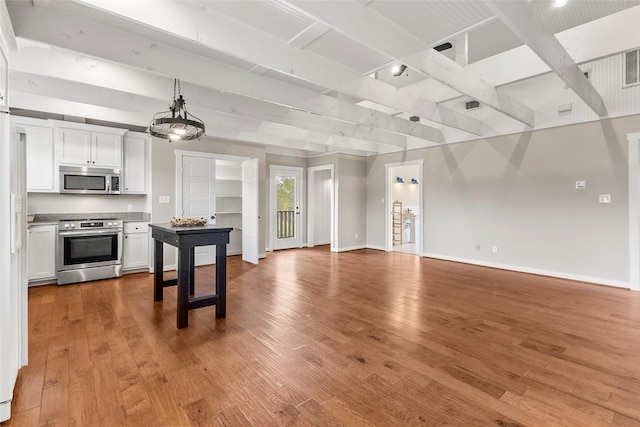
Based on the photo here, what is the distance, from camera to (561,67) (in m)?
2.87

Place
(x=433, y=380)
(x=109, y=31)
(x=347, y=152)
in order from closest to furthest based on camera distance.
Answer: (x=433, y=380)
(x=109, y=31)
(x=347, y=152)

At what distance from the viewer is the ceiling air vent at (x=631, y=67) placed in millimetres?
4113

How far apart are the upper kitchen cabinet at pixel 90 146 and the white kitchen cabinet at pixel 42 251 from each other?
3.45ft

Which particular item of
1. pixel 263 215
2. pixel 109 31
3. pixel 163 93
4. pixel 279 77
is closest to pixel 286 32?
pixel 279 77

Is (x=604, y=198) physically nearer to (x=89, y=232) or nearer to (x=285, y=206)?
(x=285, y=206)

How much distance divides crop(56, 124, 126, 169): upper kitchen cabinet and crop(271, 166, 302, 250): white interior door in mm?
3538

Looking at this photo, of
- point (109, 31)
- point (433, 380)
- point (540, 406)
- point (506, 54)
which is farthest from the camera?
point (506, 54)

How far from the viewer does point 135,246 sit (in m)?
5.17

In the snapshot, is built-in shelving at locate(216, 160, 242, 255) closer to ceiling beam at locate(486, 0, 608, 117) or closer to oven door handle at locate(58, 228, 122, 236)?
oven door handle at locate(58, 228, 122, 236)

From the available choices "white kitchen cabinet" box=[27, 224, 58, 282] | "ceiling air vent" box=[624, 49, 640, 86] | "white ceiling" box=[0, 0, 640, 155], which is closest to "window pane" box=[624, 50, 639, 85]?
"ceiling air vent" box=[624, 49, 640, 86]

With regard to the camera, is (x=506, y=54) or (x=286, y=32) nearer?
(x=286, y=32)

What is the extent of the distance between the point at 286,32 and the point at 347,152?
16.5 feet

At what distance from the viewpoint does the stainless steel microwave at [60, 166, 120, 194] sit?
4.60 m

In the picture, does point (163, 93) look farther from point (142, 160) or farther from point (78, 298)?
point (78, 298)
